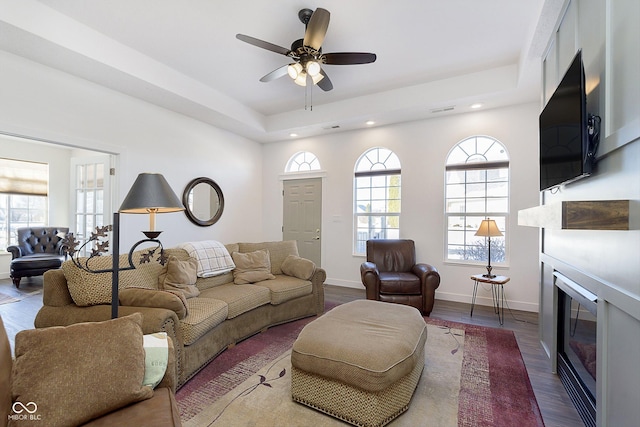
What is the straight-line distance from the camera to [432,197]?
4527 millimetres

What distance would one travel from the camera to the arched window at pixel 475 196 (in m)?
4.16

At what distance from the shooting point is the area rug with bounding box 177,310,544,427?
183 centimetres

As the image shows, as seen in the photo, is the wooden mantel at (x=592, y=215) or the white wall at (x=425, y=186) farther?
the white wall at (x=425, y=186)

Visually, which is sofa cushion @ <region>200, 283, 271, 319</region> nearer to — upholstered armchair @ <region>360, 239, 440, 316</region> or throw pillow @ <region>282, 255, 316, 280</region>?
throw pillow @ <region>282, 255, 316, 280</region>

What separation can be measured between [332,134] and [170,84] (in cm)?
268

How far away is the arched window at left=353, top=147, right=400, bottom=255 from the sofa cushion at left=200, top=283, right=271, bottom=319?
93.7 inches

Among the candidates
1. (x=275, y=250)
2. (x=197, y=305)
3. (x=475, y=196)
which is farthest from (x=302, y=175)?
(x=197, y=305)

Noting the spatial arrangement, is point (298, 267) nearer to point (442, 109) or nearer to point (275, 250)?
point (275, 250)

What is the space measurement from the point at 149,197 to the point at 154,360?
33.4 inches

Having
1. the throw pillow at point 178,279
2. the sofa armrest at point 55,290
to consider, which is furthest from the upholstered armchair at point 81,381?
the throw pillow at point 178,279

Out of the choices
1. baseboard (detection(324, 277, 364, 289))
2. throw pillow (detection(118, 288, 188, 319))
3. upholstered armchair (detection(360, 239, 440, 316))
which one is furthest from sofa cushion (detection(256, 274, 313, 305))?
baseboard (detection(324, 277, 364, 289))

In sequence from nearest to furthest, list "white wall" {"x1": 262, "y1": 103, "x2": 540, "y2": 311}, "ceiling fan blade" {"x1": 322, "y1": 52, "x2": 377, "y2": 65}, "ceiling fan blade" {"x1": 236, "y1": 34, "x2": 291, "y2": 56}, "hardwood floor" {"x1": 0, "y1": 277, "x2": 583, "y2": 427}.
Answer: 1. "hardwood floor" {"x1": 0, "y1": 277, "x2": 583, "y2": 427}
2. "ceiling fan blade" {"x1": 236, "y1": 34, "x2": 291, "y2": 56}
3. "ceiling fan blade" {"x1": 322, "y1": 52, "x2": 377, "y2": 65}
4. "white wall" {"x1": 262, "y1": 103, "x2": 540, "y2": 311}

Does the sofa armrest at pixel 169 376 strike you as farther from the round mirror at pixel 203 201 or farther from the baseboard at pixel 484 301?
the baseboard at pixel 484 301

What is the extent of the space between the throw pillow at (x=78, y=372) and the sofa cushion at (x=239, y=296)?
1464 millimetres
